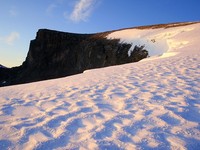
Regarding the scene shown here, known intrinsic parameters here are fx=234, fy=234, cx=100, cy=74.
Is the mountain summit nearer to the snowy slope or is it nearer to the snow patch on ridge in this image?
the snow patch on ridge

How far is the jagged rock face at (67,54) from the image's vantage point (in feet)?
106

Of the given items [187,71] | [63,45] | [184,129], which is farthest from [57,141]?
[63,45]

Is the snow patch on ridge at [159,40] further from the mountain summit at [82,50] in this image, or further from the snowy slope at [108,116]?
the snowy slope at [108,116]

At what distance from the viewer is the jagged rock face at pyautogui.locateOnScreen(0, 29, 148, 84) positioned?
3222 centimetres

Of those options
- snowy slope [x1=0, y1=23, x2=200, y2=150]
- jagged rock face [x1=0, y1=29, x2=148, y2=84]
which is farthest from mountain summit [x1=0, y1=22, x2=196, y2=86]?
snowy slope [x1=0, y1=23, x2=200, y2=150]

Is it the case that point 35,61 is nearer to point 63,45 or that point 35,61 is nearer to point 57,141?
point 63,45

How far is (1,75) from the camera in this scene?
2264 inches

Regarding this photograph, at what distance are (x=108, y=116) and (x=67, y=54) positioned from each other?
136 feet

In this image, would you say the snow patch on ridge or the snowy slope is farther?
the snow patch on ridge

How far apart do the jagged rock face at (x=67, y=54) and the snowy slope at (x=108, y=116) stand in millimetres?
19136

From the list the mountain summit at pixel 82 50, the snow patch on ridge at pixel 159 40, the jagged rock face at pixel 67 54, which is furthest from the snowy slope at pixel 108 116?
the jagged rock face at pixel 67 54

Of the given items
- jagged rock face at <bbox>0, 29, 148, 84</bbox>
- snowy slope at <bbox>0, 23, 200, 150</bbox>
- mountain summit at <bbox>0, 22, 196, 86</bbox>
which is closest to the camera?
snowy slope at <bbox>0, 23, 200, 150</bbox>

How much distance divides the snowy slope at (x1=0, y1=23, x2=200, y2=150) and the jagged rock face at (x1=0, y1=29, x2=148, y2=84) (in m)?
19.1

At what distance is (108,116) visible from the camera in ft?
16.4
